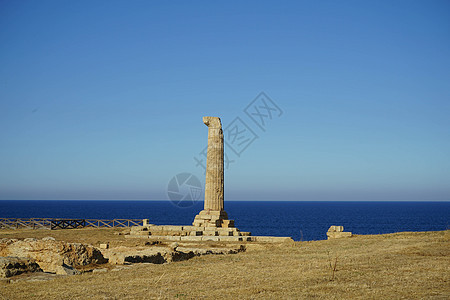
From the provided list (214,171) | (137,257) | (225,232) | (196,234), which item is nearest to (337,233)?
(225,232)

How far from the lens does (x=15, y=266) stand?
1216 centimetres

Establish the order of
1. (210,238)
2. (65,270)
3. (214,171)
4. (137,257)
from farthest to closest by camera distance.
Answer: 1. (214,171)
2. (210,238)
3. (137,257)
4. (65,270)

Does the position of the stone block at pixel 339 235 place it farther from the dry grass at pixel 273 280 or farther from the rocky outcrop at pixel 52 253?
the rocky outcrop at pixel 52 253

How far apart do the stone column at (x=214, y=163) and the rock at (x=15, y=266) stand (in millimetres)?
16071

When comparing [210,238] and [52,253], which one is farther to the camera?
[210,238]

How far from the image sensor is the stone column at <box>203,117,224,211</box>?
2831 cm

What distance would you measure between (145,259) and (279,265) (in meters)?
4.41

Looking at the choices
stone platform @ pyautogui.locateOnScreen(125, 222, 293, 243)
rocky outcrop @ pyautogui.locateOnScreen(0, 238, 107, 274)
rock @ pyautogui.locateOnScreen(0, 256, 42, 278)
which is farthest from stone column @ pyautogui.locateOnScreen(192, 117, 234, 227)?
rock @ pyautogui.locateOnScreen(0, 256, 42, 278)

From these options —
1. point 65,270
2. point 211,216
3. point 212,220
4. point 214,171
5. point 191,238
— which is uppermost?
point 214,171

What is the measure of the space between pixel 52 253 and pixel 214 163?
1590 cm

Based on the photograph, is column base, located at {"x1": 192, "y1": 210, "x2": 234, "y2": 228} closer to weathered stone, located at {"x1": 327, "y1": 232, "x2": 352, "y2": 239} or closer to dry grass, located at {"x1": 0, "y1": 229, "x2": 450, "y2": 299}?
weathered stone, located at {"x1": 327, "y1": 232, "x2": 352, "y2": 239}

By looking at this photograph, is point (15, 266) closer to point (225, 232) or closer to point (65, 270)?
point (65, 270)

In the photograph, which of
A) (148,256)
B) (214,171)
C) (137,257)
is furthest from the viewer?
(214,171)

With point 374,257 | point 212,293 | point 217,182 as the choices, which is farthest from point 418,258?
point 217,182
